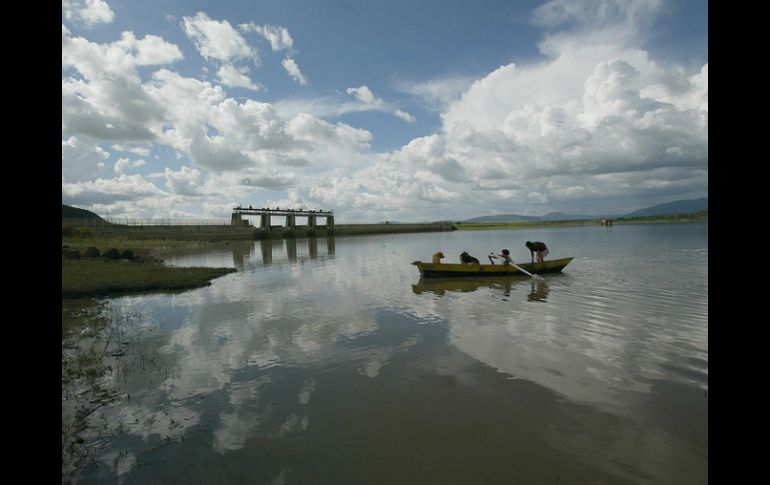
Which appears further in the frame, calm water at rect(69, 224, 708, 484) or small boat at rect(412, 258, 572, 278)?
small boat at rect(412, 258, 572, 278)

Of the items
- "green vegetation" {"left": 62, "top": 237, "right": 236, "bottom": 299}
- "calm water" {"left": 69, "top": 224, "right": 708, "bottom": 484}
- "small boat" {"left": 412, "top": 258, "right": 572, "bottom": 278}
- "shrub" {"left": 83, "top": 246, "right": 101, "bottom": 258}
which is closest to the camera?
"calm water" {"left": 69, "top": 224, "right": 708, "bottom": 484}

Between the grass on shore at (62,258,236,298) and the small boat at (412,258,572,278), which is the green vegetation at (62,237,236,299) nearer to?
the grass on shore at (62,258,236,298)

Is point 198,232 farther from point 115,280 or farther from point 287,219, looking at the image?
point 115,280

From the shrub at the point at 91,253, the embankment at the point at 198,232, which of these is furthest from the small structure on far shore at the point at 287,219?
the shrub at the point at 91,253

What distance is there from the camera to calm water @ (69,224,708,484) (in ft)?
20.9

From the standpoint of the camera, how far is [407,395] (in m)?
8.80

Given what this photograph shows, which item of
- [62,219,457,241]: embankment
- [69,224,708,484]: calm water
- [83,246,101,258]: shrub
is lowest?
[69,224,708,484]: calm water

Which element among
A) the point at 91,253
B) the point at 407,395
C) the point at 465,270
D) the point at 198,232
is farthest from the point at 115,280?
the point at 198,232

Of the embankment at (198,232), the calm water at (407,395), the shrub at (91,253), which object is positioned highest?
the embankment at (198,232)

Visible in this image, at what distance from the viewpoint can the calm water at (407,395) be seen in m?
6.36

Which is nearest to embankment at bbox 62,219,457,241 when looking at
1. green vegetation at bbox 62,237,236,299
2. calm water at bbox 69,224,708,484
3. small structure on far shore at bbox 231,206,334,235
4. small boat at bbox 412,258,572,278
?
small structure on far shore at bbox 231,206,334,235

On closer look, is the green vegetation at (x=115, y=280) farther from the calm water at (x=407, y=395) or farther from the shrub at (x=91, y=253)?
the calm water at (x=407, y=395)

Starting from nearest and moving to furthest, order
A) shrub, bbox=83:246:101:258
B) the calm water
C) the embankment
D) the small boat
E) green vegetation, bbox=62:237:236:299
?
the calm water
green vegetation, bbox=62:237:236:299
the small boat
shrub, bbox=83:246:101:258
the embankment
